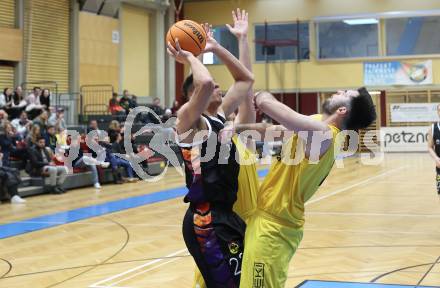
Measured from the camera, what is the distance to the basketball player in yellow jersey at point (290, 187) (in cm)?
318

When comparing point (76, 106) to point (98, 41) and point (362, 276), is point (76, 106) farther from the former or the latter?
point (362, 276)

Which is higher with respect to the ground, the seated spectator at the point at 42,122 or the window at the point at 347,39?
the window at the point at 347,39

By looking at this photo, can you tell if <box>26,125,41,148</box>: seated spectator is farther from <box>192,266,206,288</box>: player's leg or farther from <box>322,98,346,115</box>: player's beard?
<box>322,98,346,115</box>: player's beard

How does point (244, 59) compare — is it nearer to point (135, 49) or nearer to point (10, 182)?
point (10, 182)

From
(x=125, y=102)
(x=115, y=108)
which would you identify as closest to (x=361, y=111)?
(x=115, y=108)

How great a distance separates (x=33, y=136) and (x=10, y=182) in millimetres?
1793

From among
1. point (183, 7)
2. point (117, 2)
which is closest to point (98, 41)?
point (117, 2)

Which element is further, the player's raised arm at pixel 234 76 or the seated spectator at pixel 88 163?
the seated spectator at pixel 88 163

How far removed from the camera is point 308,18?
28219mm

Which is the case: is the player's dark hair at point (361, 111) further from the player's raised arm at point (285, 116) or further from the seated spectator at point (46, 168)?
the seated spectator at point (46, 168)

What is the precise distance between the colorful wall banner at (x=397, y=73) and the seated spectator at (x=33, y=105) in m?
15.3

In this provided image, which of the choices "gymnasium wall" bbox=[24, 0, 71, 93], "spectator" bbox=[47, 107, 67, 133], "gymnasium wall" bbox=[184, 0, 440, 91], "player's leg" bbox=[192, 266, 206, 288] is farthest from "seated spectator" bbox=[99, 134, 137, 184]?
"player's leg" bbox=[192, 266, 206, 288]

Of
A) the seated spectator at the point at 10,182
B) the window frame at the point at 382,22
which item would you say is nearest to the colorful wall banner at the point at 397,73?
the window frame at the point at 382,22

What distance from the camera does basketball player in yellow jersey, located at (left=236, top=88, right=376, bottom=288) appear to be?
10.4 feet
